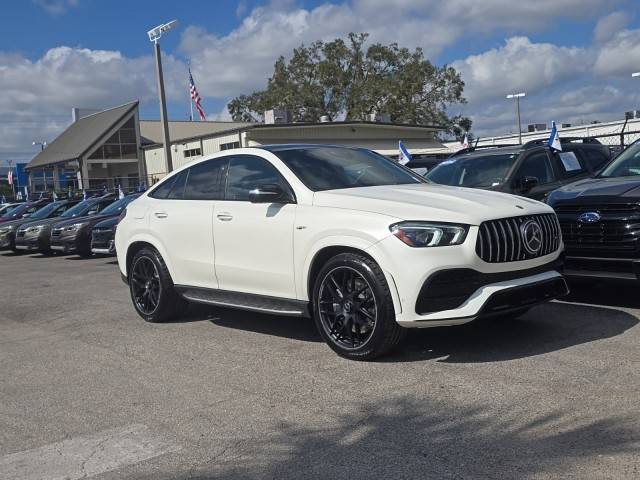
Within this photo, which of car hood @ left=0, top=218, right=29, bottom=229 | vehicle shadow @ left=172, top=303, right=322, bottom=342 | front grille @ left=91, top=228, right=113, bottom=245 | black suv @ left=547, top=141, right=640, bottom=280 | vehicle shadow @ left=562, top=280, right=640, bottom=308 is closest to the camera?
black suv @ left=547, top=141, right=640, bottom=280

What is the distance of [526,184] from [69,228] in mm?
12287

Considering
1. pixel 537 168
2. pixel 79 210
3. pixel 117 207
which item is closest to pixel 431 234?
pixel 537 168

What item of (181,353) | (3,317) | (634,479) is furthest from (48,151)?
(634,479)

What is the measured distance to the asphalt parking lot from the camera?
3633 mm

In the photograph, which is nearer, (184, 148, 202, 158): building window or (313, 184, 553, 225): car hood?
(313, 184, 553, 225): car hood

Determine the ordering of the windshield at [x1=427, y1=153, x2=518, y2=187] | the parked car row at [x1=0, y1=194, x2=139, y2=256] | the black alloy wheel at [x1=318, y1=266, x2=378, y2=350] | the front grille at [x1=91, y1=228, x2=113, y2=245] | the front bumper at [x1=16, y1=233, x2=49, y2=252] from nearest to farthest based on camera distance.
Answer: the black alloy wheel at [x1=318, y1=266, x2=378, y2=350] < the windshield at [x1=427, y1=153, x2=518, y2=187] < the front grille at [x1=91, y1=228, x2=113, y2=245] < the parked car row at [x1=0, y1=194, x2=139, y2=256] < the front bumper at [x1=16, y1=233, x2=49, y2=252]

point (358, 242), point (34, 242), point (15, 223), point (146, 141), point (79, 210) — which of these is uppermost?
point (146, 141)

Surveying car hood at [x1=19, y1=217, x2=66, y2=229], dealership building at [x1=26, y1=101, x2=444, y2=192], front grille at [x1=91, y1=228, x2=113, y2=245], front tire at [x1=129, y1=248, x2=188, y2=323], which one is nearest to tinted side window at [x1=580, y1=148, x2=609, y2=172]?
front tire at [x1=129, y1=248, x2=188, y2=323]

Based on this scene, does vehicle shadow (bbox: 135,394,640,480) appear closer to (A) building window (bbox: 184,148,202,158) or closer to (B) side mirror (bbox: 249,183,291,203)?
(B) side mirror (bbox: 249,183,291,203)

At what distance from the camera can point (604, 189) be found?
678cm

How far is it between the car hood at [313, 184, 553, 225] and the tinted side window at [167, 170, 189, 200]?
2.03 metres

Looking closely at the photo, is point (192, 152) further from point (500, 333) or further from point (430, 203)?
point (430, 203)

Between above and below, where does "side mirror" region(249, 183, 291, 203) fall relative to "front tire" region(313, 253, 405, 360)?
above

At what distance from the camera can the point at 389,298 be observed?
5109 mm
